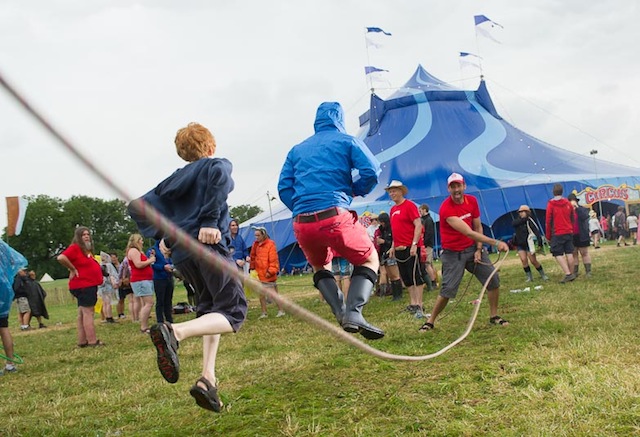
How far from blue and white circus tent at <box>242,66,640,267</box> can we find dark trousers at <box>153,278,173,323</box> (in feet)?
50.5

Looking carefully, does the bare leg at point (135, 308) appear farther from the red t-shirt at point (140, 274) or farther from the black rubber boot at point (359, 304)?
the black rubber boot at point (359, 304)

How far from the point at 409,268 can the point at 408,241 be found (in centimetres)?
47

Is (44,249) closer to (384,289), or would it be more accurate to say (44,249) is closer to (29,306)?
(29,306)

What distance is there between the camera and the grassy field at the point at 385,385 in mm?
3322

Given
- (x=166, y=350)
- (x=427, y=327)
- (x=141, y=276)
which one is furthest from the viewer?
(x=141, y=276)

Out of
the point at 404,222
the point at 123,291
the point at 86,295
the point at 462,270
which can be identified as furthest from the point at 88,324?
the point at 462,270

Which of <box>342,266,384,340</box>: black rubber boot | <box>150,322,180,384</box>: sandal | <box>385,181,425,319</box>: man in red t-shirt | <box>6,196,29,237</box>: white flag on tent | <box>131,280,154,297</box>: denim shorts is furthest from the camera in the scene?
<box>6,196,29,237</box>: white flag on tent

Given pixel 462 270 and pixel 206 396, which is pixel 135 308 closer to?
pixel 462 270

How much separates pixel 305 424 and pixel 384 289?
8.37m

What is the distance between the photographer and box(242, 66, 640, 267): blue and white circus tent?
24875 millimetres

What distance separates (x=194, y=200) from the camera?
3.51 meters

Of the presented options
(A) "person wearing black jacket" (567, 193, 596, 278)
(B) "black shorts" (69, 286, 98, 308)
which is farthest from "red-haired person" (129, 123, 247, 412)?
(A) "person wearing black jacket" (567, 193, 596, 278)

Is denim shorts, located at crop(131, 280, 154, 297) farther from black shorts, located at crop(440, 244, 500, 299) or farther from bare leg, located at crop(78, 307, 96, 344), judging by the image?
black shorts, located at crop(440, 244, 500, 299)

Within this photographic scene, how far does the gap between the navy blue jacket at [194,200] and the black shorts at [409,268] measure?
190 inches
